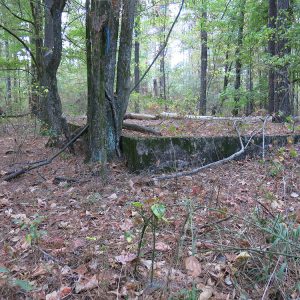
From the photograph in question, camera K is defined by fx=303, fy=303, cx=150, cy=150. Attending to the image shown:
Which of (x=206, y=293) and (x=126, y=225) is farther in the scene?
(x=126, y=225)

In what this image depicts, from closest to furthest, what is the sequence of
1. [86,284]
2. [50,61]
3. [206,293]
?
[206,293] < [86,284] < [50,61]

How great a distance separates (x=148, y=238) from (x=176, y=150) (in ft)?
8.46

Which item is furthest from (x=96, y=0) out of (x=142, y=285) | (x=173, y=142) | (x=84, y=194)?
(x=142, y=285)

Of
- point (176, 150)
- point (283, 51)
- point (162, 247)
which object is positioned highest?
point (283, 51)

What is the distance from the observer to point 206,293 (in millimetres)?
2236

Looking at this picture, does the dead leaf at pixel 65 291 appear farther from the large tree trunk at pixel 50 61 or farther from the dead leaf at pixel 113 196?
the large tree trunk at pixel 50 61

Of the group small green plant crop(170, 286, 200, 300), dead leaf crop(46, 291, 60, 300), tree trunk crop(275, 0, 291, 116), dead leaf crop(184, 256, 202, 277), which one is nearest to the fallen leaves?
dead leaf crop(46, 291, 60, 300)

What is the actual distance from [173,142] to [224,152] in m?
1.06

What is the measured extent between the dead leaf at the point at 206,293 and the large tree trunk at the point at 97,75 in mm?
2759

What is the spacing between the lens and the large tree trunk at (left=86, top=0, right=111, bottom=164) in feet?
15.3

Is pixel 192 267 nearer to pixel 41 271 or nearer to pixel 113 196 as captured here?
pixel 41 271

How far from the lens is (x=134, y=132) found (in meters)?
6.36

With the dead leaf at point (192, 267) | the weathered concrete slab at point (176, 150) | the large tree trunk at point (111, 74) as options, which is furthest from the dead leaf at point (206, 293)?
the large tree trunk at point (111, 74)

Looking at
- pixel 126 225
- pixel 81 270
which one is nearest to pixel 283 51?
pixel 126 225
